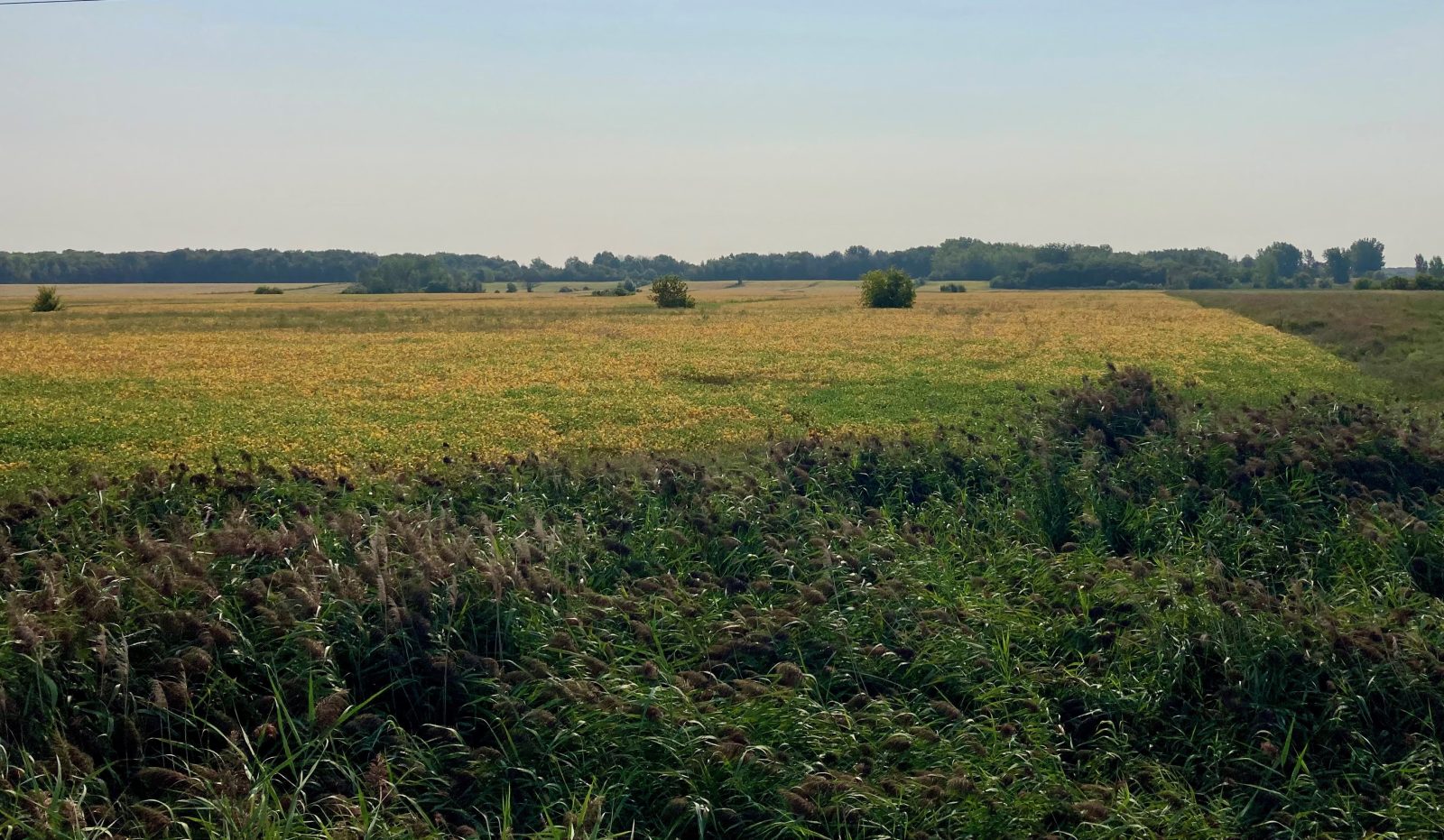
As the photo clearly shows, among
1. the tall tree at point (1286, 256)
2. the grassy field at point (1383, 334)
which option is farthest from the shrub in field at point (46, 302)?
the tall tree at point (1286, 256)

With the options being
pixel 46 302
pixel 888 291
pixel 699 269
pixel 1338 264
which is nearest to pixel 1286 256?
pixel 1338 264

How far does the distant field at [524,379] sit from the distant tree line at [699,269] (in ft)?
224

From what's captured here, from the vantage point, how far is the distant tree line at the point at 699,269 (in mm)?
115688

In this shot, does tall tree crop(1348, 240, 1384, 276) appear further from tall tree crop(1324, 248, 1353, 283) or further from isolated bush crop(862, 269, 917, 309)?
isolated bush crop(862, 269, 917, 309)

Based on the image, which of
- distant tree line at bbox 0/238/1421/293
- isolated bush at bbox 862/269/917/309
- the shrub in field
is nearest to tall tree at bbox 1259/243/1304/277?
distant tree line at bbox 0/238/1421/293

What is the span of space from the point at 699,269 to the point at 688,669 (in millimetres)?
143849

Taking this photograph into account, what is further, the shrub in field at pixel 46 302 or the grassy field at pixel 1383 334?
the shrub in field at pixel 46 302

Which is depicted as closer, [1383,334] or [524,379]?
[524,379]

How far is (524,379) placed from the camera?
22281 mm

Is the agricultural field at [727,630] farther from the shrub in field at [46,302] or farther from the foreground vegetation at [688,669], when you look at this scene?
the shrub in field at [46,302]

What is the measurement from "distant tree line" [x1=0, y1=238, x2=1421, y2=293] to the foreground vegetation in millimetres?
95299

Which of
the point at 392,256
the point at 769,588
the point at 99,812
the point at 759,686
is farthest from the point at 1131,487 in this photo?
the point at 392,256

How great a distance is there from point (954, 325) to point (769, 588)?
111 ft

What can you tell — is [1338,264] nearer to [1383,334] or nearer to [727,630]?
[1383,334]
